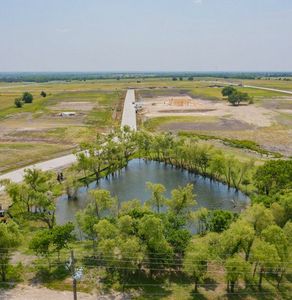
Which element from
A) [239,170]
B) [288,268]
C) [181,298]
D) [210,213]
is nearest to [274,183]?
[239,170]

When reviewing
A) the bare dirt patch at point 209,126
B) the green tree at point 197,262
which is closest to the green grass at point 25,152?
the bare dirt patch at point 209,126

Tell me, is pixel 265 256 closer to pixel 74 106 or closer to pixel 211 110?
pixel 211 110

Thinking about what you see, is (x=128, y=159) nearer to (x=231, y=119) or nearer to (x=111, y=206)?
(x=111, y=206)

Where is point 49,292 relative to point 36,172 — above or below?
below

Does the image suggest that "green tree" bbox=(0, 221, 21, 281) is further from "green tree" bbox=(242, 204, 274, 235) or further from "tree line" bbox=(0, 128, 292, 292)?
"green tree" bbox=(242, 204, 274, 235)

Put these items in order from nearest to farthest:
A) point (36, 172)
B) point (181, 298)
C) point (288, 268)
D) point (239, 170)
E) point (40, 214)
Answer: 1. point (181, 298)
2. point (288, 268)
3. point (40, 214)
4. point (36, 172)
5. point (239, 170)

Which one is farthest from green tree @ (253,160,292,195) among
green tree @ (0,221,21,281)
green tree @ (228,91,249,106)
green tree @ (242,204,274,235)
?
green tree @ (228,91,249,106)

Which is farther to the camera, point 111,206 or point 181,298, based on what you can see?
point 111,206
